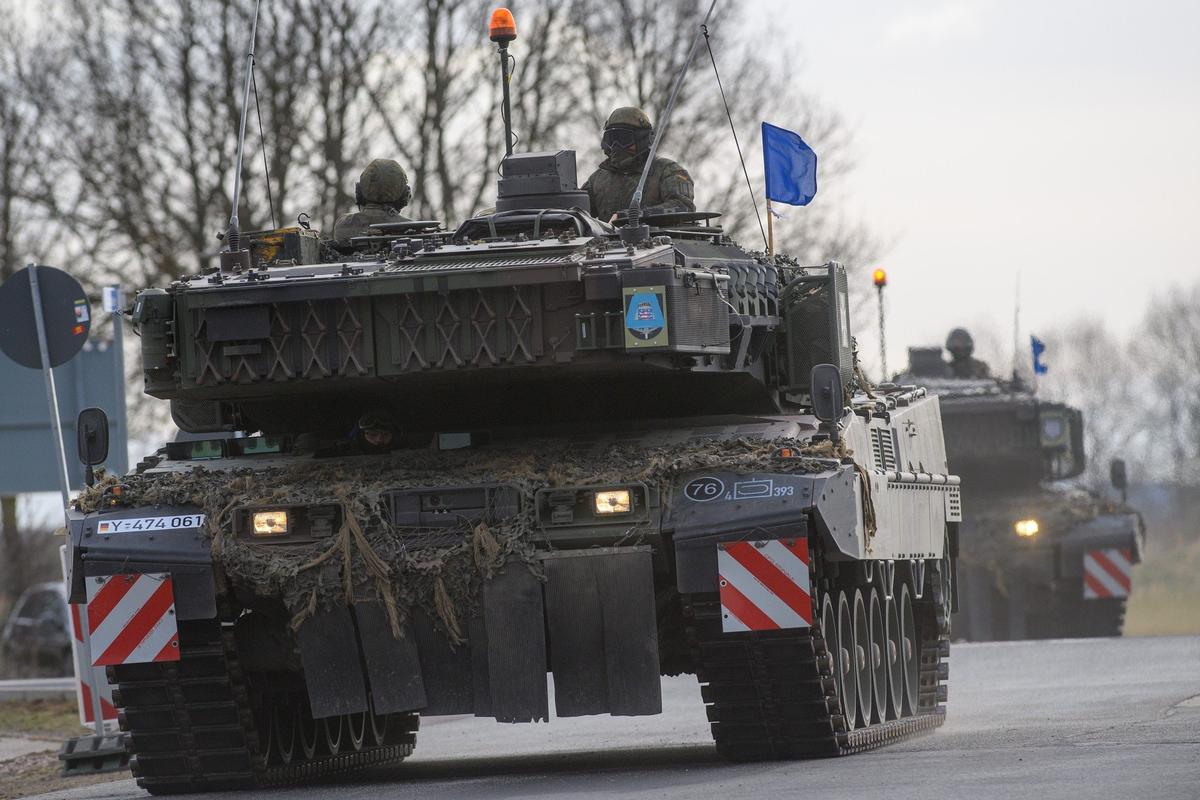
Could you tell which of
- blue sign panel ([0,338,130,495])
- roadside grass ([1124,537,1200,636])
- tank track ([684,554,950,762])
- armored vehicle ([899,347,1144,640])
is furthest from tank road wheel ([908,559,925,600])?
roadside grass ([1124,537,1200,636])

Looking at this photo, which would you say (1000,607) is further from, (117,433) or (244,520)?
(244,520)

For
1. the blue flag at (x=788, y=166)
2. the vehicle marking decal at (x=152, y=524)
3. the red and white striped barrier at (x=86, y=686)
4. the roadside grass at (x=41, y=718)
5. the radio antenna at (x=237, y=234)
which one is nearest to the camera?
the vehicle marking decal at (x=152, y=524)

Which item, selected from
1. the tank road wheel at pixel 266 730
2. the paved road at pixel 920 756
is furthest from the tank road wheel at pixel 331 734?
the tank road wheel at pixel 266 730

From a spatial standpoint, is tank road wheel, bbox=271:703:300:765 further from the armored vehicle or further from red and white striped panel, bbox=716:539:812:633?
the armored vehicle

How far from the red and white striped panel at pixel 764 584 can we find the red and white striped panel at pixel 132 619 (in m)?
2.62

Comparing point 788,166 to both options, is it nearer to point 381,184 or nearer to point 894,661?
point 381,184

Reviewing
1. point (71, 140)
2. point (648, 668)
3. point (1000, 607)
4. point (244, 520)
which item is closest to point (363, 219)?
point (244, 520)

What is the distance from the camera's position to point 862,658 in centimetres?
1380

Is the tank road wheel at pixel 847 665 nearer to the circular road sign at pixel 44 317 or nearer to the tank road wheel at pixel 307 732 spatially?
the tank road wheel at pixel 307 732

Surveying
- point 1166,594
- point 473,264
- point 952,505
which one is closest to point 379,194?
point 473,264

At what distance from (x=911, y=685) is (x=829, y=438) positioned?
3.84 m

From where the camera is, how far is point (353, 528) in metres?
11.9

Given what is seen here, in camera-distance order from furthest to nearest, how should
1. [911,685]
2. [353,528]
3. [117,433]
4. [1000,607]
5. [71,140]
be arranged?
[71,140], [1000,607], [117,433], [911,685], [353,528]

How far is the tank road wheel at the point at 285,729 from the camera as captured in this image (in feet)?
43.5
